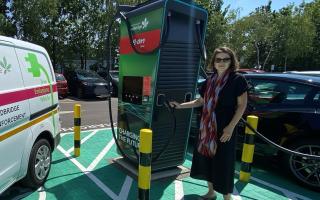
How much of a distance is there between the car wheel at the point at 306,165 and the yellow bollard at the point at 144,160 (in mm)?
2481

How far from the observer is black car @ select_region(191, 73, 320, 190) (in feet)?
15.6

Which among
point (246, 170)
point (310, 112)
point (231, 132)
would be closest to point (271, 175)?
point (246, 170)

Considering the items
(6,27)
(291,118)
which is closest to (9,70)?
(291,118)

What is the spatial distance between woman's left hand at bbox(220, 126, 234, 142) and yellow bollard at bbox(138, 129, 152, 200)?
2.80 ft

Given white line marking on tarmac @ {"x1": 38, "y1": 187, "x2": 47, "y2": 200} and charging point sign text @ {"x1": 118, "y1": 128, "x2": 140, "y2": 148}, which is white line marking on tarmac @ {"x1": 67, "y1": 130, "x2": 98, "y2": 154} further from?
white line marking on tarmac @ {"x1": 38, "y1": 187, "x2": 47, "y2": 200}

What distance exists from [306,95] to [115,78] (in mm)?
13394

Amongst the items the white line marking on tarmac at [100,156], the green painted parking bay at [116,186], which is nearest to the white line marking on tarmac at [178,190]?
the green painted parking bay at [116,186]

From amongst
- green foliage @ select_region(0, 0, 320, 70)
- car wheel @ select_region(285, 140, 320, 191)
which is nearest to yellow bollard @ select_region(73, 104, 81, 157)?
car wheel @ select_region(285, 140, 320, 191)

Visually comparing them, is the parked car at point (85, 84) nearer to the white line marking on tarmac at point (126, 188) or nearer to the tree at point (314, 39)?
the white line marking on tarmac at point (126, 188)

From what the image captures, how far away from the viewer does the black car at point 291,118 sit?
477cm

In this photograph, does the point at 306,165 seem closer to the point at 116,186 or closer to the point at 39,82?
the point at 116,186

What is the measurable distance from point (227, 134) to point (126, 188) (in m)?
1.70

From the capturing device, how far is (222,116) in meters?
3.68

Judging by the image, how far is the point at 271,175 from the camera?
5.34 metres
